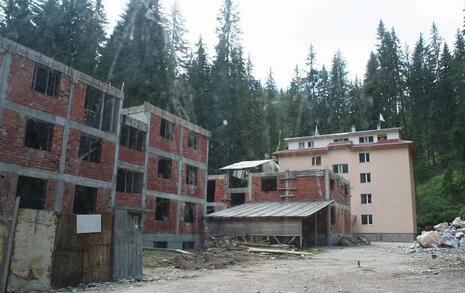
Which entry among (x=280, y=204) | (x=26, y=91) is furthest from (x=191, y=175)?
(x=26, y=91)

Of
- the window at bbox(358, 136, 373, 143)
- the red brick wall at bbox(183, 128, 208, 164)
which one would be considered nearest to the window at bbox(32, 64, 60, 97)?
the red brick wall at bbox(183, 128, 208, 164)

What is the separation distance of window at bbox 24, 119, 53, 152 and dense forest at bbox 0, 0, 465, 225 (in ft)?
63.0

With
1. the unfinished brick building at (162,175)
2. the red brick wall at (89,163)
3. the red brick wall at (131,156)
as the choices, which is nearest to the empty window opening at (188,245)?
the unfinished brick building at (162,175)

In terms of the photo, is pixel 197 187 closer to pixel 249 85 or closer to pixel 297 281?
pixel 297 281

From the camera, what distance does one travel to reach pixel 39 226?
9867 mm

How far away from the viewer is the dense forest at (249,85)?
1656 inches

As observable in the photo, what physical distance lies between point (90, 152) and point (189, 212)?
1073 centimetres

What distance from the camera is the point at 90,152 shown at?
23422 millimetres

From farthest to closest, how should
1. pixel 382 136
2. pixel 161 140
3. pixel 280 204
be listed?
pixel 382 136 < pixel 280 204 < pixel 161 140

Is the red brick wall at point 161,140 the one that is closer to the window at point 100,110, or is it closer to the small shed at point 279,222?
the window at point 100,110

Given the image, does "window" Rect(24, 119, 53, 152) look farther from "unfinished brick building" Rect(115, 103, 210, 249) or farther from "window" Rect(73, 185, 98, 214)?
"unfinished brick building" Rect(115, 103, 210, 249)

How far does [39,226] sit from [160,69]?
38.1m

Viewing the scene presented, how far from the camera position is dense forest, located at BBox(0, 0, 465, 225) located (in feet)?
138

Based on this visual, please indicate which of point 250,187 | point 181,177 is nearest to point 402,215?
point 250,187
